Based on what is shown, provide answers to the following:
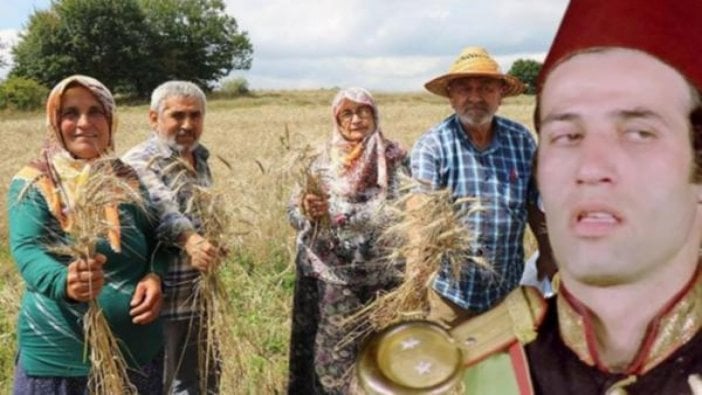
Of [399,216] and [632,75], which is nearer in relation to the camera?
→ [632,75]

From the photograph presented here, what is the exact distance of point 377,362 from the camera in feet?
4.66

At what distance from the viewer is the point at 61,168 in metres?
3.32

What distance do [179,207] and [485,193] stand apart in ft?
4.28

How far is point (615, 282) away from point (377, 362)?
37 centimetres

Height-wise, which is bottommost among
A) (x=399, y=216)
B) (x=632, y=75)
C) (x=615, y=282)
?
(x=399, y=216)

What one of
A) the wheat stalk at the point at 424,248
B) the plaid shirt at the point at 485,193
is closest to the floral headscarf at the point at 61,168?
the wheat stalk at the point at 424,248

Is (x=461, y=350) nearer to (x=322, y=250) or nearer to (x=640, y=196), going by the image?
(x=640, y=196)

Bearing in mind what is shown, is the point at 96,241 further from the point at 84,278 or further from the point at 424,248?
the point at 424,248

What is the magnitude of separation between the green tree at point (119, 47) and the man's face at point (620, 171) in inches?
1974

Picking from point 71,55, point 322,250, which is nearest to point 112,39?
point 71,55

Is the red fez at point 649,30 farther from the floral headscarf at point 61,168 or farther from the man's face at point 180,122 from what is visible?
the man's face at point 180,122

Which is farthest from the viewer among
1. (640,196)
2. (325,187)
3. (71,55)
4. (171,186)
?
(71,55)

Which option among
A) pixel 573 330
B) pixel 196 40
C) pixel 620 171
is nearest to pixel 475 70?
pixel 573 330

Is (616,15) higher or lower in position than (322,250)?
higher
